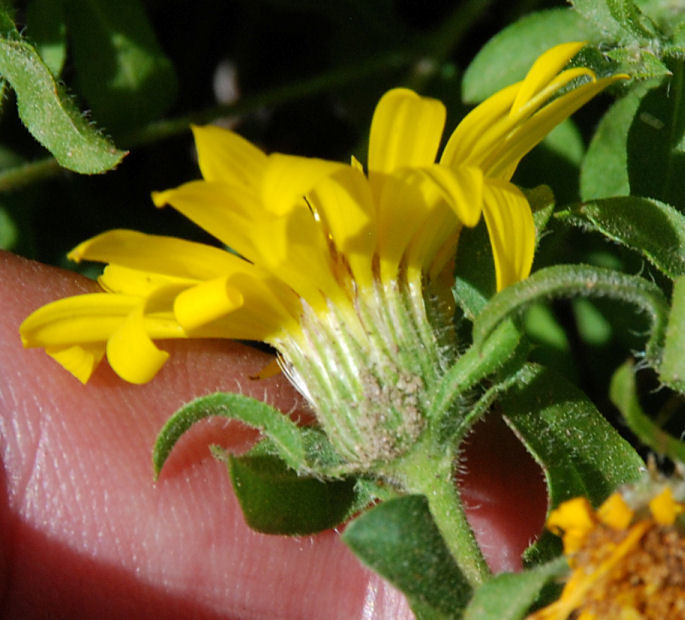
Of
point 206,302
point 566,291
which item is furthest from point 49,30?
point 566,291

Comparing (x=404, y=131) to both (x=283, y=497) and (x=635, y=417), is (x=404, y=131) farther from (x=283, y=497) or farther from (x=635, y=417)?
(x=283, y=497)

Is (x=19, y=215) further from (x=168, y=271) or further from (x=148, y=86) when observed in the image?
(x=168, y=271)

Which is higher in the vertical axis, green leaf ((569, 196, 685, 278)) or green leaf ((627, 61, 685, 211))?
green leaf ((627, 61, 685, 211))

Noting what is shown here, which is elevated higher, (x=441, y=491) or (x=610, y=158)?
(x=610, y=158)

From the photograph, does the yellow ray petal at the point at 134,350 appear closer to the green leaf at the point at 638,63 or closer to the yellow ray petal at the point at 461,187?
the yellow ray petal at the point at 461,187

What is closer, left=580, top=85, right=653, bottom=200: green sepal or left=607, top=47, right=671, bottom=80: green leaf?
left=607, top=47, right=671, bottom=80: green leaf

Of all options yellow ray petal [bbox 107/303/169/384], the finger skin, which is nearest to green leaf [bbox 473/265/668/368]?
yellow ray petal [bbox 107/303/169/384]

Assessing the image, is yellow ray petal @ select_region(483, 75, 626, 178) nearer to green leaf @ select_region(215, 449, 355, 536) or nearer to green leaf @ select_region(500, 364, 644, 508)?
green leaf @ select_region(500, 364, 644, 508)
